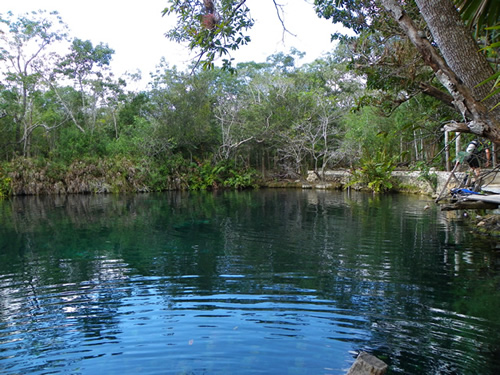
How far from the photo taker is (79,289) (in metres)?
6.48

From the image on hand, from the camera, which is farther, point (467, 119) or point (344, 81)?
point (344, 81)

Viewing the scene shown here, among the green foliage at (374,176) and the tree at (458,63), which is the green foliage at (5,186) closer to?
the green foliage at (374,176)

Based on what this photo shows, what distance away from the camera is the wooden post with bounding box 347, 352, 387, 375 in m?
2.20

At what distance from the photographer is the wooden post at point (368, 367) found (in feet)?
7.21

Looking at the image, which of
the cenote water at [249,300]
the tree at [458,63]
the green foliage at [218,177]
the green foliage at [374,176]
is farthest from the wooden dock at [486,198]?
the green foliage at [218,177]

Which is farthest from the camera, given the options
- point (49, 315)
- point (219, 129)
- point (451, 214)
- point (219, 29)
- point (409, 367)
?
point (219, 129)

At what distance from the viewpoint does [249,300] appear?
18.9 feet

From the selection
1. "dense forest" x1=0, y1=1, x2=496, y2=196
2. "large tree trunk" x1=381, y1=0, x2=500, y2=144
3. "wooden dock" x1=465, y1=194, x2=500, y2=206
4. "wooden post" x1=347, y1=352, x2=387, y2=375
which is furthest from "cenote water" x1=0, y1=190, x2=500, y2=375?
"dense forest" x1=0, y1=1, x2=496, y2=196

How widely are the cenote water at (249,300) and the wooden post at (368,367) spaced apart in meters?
1.58

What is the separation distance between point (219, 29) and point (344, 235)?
741cm

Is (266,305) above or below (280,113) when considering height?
below

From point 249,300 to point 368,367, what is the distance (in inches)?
144

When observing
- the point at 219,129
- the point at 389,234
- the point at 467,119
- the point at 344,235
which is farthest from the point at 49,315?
the point at 219,129

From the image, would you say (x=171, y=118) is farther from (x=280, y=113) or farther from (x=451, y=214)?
(x=451, y=214)
